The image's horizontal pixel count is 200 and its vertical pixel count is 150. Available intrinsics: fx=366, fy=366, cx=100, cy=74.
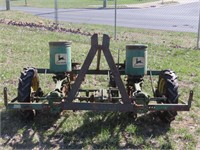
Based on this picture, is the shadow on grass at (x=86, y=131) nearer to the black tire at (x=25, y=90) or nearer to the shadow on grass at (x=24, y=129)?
the shadow on grass at (x=24, y=129)

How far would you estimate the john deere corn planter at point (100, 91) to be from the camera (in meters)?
5.17

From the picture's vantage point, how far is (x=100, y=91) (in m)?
5.78

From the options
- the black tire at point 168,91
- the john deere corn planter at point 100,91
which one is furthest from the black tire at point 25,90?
the black tire at point 168,91

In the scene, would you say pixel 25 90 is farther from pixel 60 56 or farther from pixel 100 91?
pixel 100 91

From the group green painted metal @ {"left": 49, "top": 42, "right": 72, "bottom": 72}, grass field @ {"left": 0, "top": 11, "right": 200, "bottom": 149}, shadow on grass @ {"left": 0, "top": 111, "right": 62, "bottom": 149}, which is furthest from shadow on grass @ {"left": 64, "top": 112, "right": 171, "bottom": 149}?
green painted metal @ {"left": 49, "top": 42, "right": 72, "bottom": 72}

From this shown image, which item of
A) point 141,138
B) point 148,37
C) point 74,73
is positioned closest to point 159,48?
point 148,37

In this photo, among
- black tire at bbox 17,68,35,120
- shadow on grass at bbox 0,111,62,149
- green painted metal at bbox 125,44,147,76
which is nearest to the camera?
shadow on grass at bbox 0,111,62,149

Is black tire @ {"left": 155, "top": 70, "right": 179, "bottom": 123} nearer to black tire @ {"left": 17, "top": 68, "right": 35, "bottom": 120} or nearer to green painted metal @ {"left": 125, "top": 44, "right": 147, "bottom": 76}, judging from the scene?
green painted metal @ {"left": 125, "top": 44, "right": 147, "bottom": 76}

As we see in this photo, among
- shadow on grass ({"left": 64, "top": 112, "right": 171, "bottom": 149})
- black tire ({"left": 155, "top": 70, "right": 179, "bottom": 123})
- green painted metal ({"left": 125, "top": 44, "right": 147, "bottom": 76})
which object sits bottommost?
shadow on grass ({"left": 64, "top": 112, "right": 171, "bottom": 149})

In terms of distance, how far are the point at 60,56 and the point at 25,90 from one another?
824 millimetres

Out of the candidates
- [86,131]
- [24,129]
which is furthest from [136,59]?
[24,129]

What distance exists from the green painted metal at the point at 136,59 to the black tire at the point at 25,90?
1.56m

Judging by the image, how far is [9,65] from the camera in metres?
9.02

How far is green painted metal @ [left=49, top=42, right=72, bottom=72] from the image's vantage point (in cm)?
589
